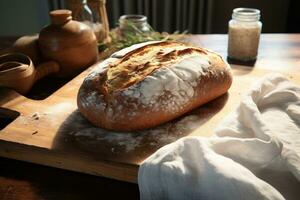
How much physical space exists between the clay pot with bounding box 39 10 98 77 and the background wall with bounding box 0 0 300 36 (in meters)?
1.26

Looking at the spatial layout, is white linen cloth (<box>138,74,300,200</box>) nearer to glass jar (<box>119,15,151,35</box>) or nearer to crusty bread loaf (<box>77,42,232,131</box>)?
crusty bread loaf (<box>77,42,232,131</box>)

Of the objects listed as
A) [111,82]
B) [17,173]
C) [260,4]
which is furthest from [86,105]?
[260,4]

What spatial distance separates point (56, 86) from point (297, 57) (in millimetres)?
923

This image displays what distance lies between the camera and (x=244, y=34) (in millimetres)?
1301

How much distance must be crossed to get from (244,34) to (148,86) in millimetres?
Answer: 609

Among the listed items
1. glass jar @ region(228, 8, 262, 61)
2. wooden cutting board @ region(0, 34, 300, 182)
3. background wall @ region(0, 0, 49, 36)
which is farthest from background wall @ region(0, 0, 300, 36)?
wooden cutting board @ region(0, 34, 300, 182)

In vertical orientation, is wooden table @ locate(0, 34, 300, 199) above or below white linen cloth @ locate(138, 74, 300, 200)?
below

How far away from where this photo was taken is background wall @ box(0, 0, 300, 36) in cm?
243

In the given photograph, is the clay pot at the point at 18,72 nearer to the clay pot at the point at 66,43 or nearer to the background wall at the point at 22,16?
the clay pot at the point at 66,43

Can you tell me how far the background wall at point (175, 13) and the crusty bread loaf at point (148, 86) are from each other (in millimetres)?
1494

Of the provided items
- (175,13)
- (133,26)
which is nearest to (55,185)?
(133,26)

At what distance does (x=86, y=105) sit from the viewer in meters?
0.88

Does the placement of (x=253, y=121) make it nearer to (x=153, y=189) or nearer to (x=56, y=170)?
(x=153, y=189)

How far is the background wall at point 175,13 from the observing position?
95.7 inches
